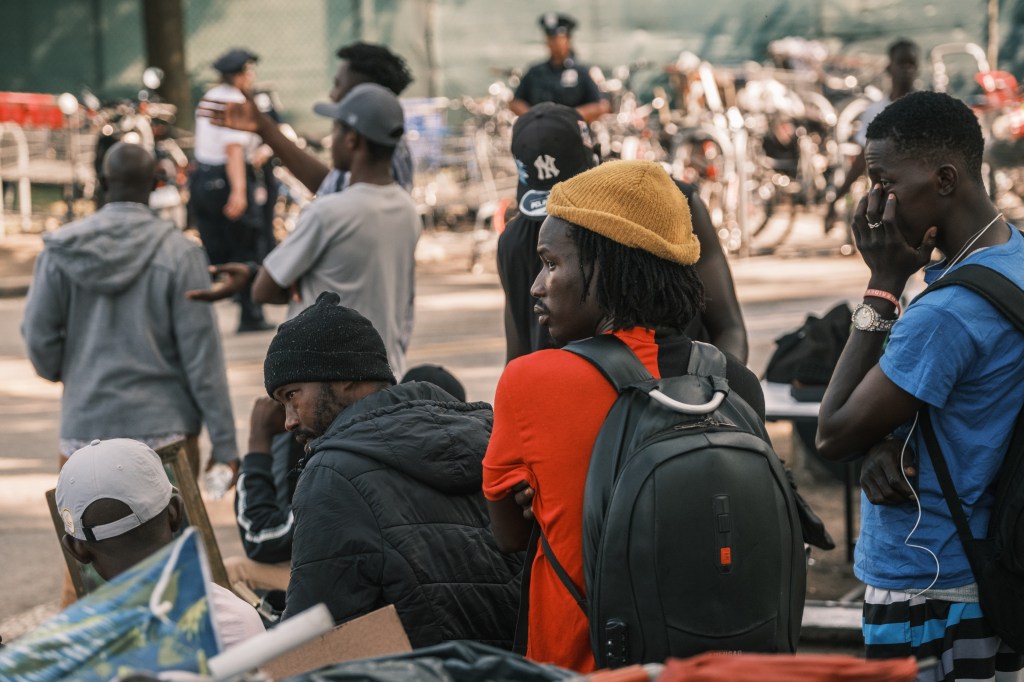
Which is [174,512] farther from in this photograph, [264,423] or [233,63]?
[233,63]

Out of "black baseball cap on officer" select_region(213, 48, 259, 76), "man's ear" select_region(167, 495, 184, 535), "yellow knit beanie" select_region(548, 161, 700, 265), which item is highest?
"black baseball cap on officer" select_region(213, 48, 259, 76)

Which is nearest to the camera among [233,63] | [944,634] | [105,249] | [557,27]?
[944,634]

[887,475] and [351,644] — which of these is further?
[887,475]

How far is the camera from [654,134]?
16500mm

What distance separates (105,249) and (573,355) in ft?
10.2

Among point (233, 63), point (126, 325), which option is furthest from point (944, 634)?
point (233, 63)

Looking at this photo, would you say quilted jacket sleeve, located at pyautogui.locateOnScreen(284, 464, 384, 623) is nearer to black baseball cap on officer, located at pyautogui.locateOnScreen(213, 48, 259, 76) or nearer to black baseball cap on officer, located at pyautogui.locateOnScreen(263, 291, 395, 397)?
black baseball cap on officer, located at pyautogui.locateOnScreen(263, 291, 395, 397)

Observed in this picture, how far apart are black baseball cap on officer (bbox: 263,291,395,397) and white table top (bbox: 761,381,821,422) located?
7.86ft

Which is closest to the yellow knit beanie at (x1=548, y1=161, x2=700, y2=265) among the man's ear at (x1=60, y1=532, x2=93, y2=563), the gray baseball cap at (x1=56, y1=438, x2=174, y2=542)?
the gray baseball cap at (x1=56, y1=438, x2=174, y2=542)

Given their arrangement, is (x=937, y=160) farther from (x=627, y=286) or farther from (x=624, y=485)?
(x=624, y=485)

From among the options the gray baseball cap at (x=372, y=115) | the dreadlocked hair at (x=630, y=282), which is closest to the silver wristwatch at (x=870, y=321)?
the dreadlocked hair at (x=630, y=282)

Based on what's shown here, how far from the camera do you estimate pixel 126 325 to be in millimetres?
5148

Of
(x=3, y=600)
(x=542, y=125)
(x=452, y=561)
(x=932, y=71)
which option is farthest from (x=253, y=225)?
(x=932, y=71)

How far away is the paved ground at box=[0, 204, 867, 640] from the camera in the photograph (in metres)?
6.13
